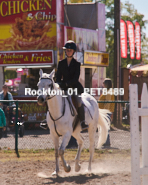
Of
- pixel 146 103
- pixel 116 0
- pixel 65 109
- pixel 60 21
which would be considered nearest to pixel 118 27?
pixel 116 0

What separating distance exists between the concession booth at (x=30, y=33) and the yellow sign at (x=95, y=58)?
2141 millimetres

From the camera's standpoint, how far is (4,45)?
2019 cm

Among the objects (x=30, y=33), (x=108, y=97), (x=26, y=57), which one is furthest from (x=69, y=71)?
(x=30, y=33)

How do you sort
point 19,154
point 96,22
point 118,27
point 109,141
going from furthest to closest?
point 96,22 → point 118,27 → point 109,141 → point 19,154

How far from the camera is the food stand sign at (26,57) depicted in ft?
63.0

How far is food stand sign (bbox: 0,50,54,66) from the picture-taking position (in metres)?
19.2

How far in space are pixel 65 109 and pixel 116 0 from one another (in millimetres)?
13021

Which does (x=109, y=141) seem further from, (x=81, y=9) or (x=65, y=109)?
(x=81, y=9)

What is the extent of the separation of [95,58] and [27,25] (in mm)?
4793

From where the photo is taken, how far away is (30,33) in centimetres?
1972

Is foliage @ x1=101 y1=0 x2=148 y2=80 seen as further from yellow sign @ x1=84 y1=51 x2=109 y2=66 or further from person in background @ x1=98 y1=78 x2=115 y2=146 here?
person in background @ x1=98 y1=78 x2=115 y2=146

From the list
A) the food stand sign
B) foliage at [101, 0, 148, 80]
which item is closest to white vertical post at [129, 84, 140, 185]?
the food stand sign

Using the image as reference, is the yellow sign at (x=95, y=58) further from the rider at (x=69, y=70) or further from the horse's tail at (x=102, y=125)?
the rider at (x=69, y=70)

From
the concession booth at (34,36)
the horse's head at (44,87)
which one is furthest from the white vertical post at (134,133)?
the concession booth at (34,36)
